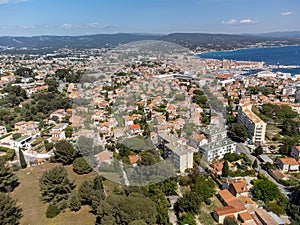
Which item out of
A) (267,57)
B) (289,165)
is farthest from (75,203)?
(267,57)

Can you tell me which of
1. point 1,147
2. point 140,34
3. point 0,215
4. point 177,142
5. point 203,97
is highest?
point 140,34

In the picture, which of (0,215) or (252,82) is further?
(252,82)

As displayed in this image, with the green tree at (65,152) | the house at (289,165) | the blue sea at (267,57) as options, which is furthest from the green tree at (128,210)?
the blue sea at (267,57)

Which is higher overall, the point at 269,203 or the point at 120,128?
the point at 120,128

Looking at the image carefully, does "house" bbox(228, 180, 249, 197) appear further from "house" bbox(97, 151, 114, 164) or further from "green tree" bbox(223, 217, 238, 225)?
"house" bbox(97, 151, 114, 164)

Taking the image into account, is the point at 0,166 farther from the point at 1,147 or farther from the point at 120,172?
the point at 1,147

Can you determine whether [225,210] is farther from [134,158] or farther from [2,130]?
[2,130]

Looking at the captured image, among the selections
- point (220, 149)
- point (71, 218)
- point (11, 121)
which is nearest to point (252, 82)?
point (220, 149)
